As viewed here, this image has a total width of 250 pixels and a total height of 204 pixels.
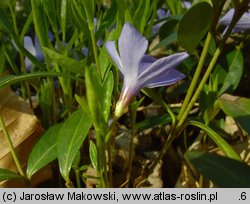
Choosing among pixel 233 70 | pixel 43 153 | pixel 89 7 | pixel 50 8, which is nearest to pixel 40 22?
pixel 50 8

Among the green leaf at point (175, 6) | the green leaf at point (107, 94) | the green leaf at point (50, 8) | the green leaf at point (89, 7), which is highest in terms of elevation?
the green leaf at point (89, 7)

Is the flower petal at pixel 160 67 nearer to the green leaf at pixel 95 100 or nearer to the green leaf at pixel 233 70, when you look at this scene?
the green leaf at pixel 95 100

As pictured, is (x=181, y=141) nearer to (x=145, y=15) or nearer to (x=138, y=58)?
(x=145, y=15)

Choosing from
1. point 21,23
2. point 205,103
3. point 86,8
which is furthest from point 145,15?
point 21,23

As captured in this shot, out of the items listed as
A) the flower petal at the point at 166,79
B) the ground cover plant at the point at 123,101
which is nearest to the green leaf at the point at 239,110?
the ground cover plant at the point at 123,101

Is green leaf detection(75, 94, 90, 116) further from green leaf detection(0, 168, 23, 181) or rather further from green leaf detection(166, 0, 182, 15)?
green leaf detection(166, 0, 182, 15)

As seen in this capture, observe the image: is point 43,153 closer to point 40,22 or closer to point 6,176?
point 6,176
